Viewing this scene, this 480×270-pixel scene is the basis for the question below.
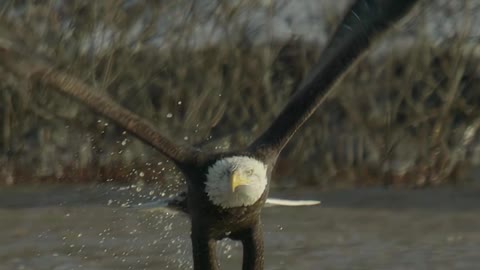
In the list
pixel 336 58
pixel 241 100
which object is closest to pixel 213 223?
pixel 336 58

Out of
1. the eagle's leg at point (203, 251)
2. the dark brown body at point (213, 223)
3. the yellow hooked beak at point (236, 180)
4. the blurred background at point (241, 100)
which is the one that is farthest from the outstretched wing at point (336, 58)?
the blurred background at point (241, 100)

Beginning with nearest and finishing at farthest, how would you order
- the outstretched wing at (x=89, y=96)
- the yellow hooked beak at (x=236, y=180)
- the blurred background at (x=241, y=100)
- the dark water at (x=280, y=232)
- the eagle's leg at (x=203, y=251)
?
the outstretched wing at (x=89, y=96) → the yellow hooked beak at (x=236, y=180) → the eagle's leg at (x=203, y=251) → the dark water at (x=280, y=232) → the blurred background at (x=241, y=100)

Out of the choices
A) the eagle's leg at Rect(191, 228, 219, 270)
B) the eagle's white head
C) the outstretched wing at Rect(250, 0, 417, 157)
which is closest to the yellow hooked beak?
the eagle's white head

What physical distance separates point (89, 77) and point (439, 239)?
4434mm

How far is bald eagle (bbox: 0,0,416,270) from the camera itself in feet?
22.3

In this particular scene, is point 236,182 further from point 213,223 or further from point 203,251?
point 203,251

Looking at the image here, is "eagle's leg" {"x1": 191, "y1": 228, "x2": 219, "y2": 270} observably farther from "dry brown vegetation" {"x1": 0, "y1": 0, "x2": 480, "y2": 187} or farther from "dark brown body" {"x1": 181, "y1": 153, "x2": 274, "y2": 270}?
"dry brown vegetation" {"x1": 0, "y1": 0, "x2": 480, "y2": 187}

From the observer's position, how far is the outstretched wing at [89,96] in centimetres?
635

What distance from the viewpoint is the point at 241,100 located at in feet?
45.7

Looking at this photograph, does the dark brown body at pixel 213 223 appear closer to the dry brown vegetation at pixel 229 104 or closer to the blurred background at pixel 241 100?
the blurred background at pixel 241 100

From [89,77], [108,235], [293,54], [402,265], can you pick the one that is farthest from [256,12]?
[402,265]

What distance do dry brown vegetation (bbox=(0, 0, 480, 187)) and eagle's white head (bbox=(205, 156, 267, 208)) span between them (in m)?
6.34

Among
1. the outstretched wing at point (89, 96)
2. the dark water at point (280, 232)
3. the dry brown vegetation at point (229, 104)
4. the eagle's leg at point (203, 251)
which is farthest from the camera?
the dry brown vegetation at point (229, 104)

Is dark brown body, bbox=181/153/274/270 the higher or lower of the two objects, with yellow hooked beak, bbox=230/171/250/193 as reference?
lower
